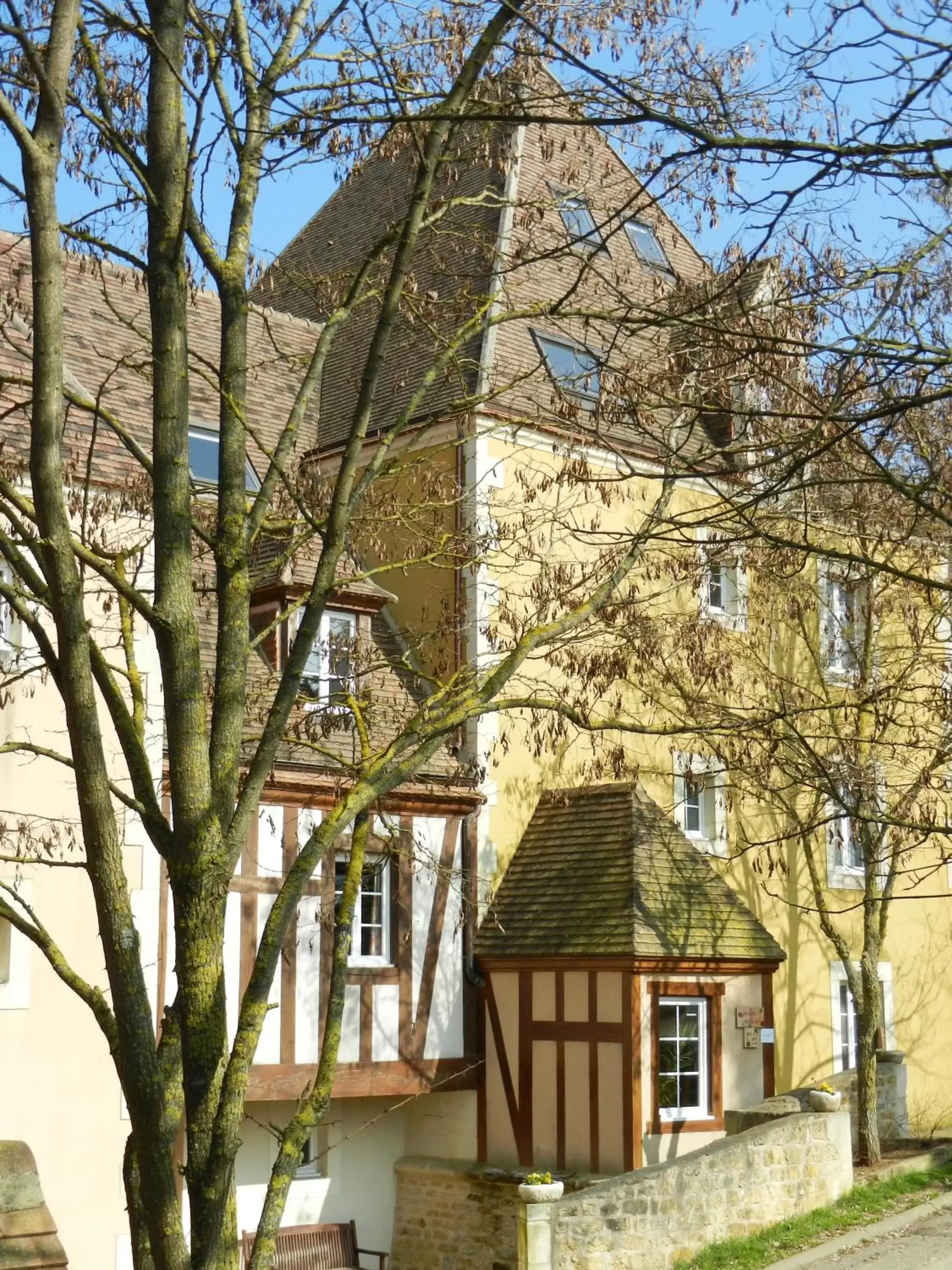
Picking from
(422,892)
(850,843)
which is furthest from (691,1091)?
(850,843)

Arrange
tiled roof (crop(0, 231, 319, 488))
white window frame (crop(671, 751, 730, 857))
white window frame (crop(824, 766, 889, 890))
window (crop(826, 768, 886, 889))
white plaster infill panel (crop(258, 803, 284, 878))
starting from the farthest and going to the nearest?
white window frame (crop(824, 766, 889, 890)) < white window frame (crop(671, 751, 730, 857)) < window (crop(826, 768, 886, 889)) < white plaster infill panel (crop(258, 803, 284, 878)) < tiled roof (crop(0, 231, 319, 488))

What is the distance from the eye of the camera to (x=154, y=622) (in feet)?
18.6

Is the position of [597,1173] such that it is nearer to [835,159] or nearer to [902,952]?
[902,952]

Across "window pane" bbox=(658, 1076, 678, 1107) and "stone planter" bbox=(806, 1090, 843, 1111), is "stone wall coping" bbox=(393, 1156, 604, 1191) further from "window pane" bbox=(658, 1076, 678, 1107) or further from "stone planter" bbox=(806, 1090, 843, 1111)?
"stone planter" bbox=(806, 1090, 843, 1111)

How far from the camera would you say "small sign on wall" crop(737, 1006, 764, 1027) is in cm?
1577

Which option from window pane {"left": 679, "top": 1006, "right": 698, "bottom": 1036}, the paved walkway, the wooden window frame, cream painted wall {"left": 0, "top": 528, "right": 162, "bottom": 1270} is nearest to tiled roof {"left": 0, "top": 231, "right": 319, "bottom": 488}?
cream painted wall {"left": 0, "top": 528, "right": 162, "bottom": 1270}

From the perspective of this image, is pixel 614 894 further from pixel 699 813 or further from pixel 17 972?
pixel 17 972

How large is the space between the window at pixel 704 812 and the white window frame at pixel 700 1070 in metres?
2.53

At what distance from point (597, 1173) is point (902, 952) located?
670 cm

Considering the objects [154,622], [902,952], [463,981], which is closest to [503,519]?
[463,981]

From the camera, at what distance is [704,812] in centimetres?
1766

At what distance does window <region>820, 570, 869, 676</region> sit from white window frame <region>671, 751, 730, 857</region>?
5.63ft

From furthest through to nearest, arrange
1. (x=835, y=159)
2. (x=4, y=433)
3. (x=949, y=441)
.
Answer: (x=4, y=433), (x=949, y=441), (x=835, y=159)

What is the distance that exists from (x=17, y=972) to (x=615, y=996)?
17.7 ft
